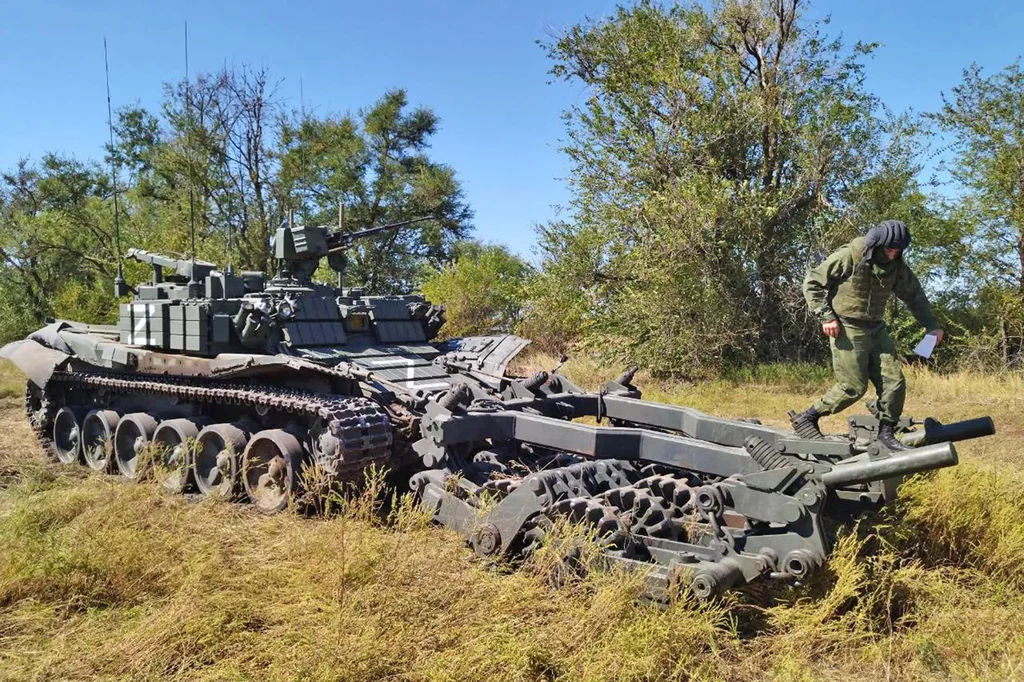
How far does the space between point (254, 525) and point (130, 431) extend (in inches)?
128

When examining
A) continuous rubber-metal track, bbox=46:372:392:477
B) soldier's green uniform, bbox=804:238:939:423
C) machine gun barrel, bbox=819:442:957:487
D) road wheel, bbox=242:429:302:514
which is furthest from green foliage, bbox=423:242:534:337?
machine gun barrel, bbox=819:442:957:487

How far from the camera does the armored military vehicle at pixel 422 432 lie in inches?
167

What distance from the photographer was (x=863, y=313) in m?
5.66

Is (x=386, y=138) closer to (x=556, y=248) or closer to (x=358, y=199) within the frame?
(x=358, y=199)

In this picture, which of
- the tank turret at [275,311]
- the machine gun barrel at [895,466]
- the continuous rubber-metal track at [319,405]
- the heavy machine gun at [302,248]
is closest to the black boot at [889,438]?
the machine gun barrel at [895,466]

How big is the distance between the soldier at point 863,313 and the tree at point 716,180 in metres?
8.52

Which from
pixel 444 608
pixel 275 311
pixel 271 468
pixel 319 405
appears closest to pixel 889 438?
pixel 444 608

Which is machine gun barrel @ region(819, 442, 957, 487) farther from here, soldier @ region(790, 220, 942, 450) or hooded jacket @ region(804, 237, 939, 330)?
hooded jacket @ region(804, 237, 939, 330)

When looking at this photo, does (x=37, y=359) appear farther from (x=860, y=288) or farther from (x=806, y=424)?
(x=860, y=288)

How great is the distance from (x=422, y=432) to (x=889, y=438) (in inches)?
124

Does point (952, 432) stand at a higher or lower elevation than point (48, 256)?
lower

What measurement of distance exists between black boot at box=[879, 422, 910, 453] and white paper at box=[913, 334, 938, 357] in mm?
960

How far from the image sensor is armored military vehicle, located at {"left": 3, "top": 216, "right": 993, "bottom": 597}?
13.9 ft

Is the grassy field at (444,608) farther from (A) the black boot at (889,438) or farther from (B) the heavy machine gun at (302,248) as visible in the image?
(B) the heavy machine gun at (302,248)
